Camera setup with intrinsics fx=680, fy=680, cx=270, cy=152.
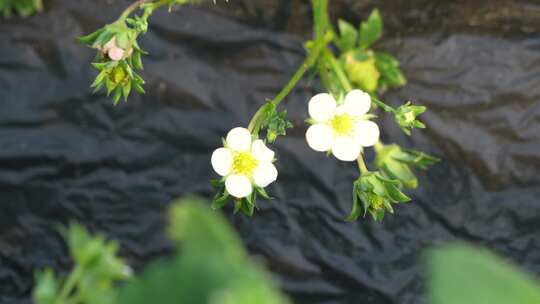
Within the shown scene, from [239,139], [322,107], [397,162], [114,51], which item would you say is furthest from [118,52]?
[397,162]

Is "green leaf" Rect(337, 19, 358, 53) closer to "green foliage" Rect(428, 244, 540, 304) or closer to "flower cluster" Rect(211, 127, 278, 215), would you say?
"flower cluster" Rect(211, 127, 278, 215)

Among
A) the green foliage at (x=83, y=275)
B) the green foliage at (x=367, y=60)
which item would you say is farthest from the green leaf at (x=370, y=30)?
the green foliage at (x=83, y=275)

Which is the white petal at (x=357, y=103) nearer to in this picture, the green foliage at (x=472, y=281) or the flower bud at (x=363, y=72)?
the flower bud at (x=363, y=72)

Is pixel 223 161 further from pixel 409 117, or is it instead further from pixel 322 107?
pixel 409 117

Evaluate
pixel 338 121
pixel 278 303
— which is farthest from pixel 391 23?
pixel 278 303

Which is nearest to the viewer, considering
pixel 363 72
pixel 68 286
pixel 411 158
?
pixel 68 286

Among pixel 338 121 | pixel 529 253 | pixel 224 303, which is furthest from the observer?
pixel 529 253

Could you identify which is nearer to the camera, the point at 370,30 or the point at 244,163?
the point at 244,163

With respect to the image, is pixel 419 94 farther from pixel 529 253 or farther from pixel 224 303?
pixel 224 303
